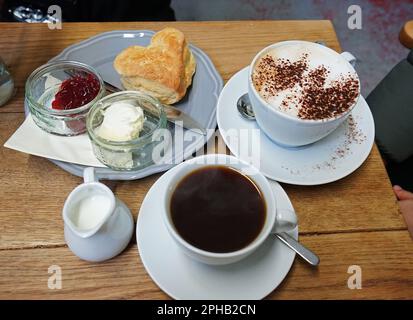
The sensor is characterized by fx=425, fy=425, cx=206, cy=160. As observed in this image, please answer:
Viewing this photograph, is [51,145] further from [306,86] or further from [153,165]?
[306,86]

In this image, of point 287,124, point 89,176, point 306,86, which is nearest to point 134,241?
point 89,176

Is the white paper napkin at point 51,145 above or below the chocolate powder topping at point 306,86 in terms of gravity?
below

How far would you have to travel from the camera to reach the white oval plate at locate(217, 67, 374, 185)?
0.92 m

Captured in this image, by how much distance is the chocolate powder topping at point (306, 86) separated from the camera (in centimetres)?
90

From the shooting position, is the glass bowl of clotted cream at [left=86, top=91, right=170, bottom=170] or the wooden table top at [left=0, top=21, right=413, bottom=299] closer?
the wooden table top at [left=0, top=21, right=413, bottom=299]

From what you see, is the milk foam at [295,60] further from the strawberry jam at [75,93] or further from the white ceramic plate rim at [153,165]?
the strawberry jam at [75,93]

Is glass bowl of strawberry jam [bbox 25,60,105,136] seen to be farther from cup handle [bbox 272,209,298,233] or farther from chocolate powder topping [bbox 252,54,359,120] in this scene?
cup handle [bbox 272,209,298,233]

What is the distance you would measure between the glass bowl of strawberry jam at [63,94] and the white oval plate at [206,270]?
0.32 m

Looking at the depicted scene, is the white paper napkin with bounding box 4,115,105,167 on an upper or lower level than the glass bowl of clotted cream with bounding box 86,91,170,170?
lower

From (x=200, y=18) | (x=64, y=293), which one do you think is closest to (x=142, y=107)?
(x=64, y=293)

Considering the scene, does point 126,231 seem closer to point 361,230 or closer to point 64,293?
point 64,293

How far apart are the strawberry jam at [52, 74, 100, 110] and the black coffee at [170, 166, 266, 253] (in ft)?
1.23

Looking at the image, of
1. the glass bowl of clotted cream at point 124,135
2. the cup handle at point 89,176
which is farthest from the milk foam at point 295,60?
the cup handle at point 89,176

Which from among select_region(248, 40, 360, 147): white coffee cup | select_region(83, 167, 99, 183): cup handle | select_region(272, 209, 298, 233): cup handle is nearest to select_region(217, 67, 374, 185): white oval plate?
select_region(248, 40, 360, 147): white coffee cup
